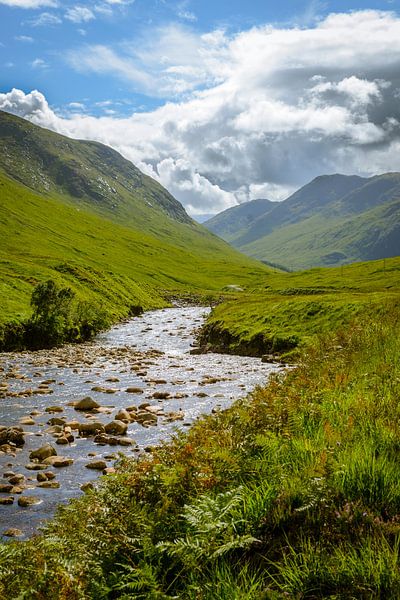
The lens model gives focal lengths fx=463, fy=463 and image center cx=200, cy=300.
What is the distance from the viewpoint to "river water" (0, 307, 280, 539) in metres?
13.4

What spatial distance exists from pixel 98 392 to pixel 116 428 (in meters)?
7.88

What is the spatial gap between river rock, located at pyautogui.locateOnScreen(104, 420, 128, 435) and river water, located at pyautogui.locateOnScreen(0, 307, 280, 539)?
0.34 meters

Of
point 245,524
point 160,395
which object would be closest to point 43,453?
point 160,395

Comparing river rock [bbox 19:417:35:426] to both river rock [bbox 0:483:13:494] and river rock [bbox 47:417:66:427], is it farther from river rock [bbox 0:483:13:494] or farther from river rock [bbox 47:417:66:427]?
river rock [bbox 0:483:13:494]

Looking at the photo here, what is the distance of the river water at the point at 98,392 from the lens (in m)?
13.4

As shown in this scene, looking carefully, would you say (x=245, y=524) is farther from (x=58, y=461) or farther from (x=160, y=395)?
(x=160, y=395)

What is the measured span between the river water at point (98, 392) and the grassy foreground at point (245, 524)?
2650mm

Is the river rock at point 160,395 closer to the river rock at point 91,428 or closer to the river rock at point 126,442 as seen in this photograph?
the river rock at point 91,428

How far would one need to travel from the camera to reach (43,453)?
15.1 meters

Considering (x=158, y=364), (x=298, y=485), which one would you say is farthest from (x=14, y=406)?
(x=298, y=485)

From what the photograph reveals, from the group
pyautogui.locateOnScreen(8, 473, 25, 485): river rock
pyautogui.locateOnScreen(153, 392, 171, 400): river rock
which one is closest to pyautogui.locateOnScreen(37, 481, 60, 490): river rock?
pyautogui.locateOnScreen(8, 473, 25, 485): river rock

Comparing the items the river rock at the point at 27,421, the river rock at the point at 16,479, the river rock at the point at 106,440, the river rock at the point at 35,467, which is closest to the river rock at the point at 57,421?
the river rock at the point at 27,421

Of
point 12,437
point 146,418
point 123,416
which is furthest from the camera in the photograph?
point 123,416

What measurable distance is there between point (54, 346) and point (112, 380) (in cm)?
1731
